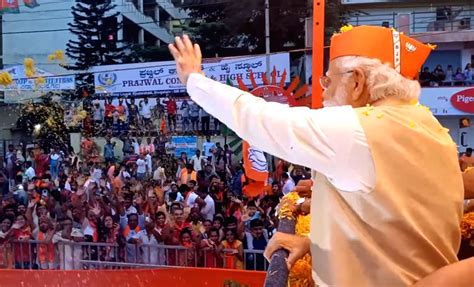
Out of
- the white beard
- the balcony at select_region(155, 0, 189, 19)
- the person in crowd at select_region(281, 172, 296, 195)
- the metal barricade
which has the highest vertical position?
the balcony at select_region(155, 0, 189, 19)

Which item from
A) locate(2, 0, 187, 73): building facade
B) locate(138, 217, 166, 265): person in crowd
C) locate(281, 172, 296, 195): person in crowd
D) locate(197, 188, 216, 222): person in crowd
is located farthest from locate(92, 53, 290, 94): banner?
locate(138, 217, 166, 265): person in crowd

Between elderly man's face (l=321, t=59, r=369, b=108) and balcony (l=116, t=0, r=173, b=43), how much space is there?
22.1 m

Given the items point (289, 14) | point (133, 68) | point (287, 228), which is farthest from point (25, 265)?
point (289, 14)

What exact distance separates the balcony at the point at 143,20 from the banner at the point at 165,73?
3.35 meters

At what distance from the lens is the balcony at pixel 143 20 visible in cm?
2286

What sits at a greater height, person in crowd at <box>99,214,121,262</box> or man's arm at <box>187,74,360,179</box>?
man's arm at <box>187,74,360,179</box>

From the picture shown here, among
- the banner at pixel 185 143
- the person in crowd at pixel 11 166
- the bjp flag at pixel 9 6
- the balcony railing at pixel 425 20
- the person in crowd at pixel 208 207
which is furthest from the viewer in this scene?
the bjp flag at pixel 9 6

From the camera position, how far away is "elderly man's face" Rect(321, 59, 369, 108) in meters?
1.33

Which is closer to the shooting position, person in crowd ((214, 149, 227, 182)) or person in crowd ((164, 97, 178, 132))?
person in crowd ((214, 149, 227, 182))

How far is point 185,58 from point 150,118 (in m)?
17.2

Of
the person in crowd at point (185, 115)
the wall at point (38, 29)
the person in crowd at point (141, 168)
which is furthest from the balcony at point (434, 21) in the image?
the wall at point (38, 29)

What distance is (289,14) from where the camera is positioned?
19781 mm

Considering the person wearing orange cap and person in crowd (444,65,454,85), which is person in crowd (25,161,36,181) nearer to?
the person wearing orange cap

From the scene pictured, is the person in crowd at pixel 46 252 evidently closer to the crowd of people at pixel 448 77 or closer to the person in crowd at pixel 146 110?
the person in crowd at pixel 146 110
